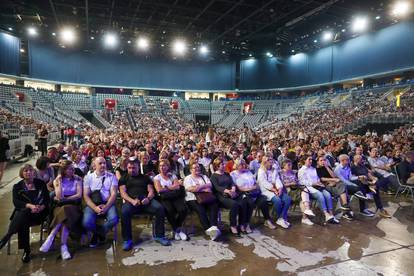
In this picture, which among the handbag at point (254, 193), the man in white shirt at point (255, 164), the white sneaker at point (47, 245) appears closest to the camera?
the white sneaker at point (47, 245)

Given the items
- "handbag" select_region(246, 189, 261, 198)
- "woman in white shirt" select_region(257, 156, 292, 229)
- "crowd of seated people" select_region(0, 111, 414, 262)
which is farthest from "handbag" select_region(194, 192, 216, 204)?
"woman in white shirt" select_region(257, 156, 292, 229)

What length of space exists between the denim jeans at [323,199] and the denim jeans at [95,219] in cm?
360

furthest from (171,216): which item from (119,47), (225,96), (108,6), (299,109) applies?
(225,96)

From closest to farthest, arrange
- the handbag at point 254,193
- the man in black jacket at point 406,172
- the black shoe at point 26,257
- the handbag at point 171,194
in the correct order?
the black shoe at point 26,257, the handbag at point 171,194, the handbag at point 254,193, the man in black jacket at point 406,172

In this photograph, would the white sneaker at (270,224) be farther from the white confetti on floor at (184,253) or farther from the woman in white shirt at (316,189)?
the white confetti on floor at (184,253)

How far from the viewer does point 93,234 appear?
402 cm

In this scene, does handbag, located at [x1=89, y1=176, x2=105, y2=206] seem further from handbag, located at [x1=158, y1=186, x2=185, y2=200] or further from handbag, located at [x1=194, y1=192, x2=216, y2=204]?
handbag, located at [x1=194, y1=192, x2=216, y2=204]

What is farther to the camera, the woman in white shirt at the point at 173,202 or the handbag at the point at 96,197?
the woman in white shirt at the point at 173,202

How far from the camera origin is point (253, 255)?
3.78 metres

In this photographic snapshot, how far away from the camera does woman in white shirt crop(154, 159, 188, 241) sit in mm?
4355

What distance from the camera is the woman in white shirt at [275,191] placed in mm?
4948

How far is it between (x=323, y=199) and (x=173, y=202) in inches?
112

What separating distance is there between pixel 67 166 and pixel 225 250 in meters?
2.58

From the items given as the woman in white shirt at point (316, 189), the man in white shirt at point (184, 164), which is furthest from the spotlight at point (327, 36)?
the woman in white shirt at point (316, 189)
